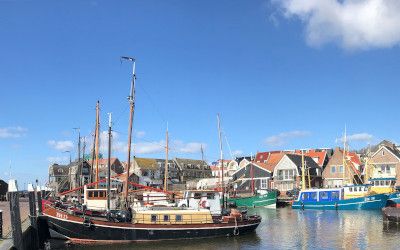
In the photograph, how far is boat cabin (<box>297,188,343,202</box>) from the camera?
67.7 m

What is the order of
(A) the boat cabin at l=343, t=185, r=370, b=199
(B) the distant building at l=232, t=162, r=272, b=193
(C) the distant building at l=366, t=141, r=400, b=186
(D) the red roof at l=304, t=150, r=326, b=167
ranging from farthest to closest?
(D) the red roof at l=304, t=150, r=326, b=167 < (B) the distant building at l=232, t=162, r=272, b=193 < (C) the distant building at l=366, t=141, r=400, b=186 < (A) the boat cabin at l=343, t=185, r=370, b=199

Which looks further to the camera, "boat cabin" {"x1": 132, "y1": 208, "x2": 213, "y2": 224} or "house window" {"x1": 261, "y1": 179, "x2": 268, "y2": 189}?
"house window" {"x1": 261, "y1": 179, "x2": 268, "y2": 189}

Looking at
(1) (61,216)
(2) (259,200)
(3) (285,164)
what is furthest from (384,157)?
(1) (61,216)

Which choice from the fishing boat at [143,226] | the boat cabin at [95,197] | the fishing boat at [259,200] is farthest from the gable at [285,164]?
the fishing boat at [143,226]

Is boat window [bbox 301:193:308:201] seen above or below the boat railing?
below

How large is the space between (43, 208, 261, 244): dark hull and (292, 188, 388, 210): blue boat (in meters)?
36.1

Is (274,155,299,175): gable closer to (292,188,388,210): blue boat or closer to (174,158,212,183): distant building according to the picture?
(292,188,388,210): blue boat

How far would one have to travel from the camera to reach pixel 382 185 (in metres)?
71.0

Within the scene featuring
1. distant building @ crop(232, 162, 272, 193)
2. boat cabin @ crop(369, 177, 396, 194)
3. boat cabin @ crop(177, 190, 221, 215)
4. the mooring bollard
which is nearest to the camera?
the mooring bollard

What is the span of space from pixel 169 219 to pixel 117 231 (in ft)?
13.7

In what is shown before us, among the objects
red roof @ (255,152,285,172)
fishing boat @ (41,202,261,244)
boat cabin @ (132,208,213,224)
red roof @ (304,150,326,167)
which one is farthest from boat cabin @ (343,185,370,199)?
boat cabin @ (132,208,213,224)

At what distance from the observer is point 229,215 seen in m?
39.4

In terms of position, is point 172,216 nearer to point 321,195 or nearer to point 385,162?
point 321,195

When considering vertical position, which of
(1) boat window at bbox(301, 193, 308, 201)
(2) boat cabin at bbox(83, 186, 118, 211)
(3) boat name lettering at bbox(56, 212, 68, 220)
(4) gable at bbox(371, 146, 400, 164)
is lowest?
(1) boat window at bbox(301, 193, 308, 201)
